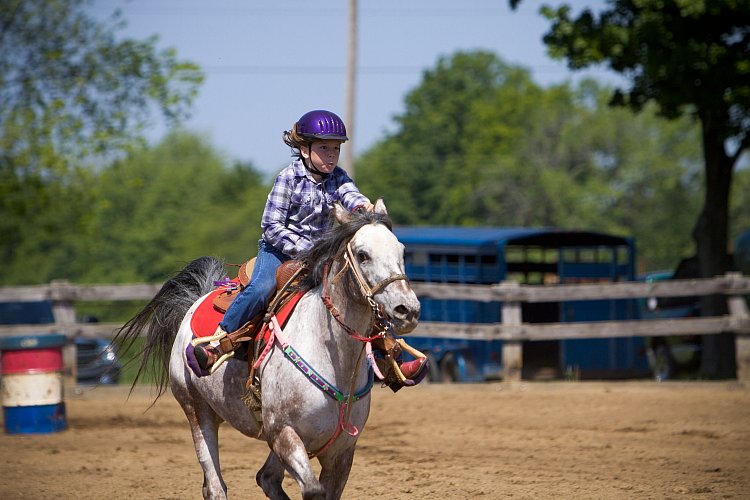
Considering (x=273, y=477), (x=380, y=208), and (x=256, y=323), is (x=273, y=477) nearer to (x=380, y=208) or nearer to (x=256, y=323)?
(x=256, y=323)

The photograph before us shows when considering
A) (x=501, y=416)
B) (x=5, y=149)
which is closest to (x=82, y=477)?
(x=501, y=416)

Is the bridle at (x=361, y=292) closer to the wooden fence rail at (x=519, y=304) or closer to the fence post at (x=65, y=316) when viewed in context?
the wooden fence rail at (x=519, y=304)

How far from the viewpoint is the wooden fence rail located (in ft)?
44.7

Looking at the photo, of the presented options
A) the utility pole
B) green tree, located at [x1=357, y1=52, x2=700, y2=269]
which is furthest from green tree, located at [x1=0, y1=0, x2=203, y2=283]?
green tree, located at [x1=357, y1=52, x2=700, y2=269]

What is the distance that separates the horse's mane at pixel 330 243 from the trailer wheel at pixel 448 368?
1167cm

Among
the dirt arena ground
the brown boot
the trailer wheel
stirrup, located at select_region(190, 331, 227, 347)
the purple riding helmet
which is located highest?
the purple riding helmet

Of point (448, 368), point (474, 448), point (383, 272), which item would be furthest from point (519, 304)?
point (383, 272)

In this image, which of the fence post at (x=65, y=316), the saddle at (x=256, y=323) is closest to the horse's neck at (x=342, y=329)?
the saddle at (x=256, y=323)

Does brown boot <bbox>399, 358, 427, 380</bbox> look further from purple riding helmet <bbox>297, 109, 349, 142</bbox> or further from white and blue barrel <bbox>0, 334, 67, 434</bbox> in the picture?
white and blue barrel <bbox>0, 334, 67, 434</bbox>

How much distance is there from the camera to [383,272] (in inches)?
187

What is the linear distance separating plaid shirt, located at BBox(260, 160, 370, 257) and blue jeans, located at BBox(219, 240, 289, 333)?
0.15 m

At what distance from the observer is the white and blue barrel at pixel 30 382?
10.6m

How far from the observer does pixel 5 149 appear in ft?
77.2

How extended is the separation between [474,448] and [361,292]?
195 inches
